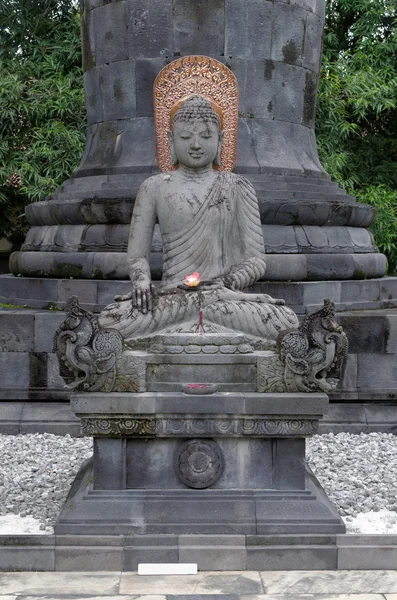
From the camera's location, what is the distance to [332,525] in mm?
5633

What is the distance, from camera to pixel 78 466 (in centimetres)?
727

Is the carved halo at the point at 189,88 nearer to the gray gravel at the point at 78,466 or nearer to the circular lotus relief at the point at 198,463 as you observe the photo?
the circular lotus relief at the point at 198,463

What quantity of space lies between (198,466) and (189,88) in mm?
2985

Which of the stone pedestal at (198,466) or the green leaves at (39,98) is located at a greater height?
the green leaves at (39,98)

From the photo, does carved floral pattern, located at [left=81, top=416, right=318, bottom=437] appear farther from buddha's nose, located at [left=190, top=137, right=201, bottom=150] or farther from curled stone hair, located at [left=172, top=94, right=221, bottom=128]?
curled stone hair, located at [left=172, top=94, right=221, bottom=128]

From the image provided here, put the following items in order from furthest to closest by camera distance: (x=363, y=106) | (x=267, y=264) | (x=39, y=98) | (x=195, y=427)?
(x=363, y=106) < (x=39, y=98) < (x=267, y=264) < (x=195, y=427)

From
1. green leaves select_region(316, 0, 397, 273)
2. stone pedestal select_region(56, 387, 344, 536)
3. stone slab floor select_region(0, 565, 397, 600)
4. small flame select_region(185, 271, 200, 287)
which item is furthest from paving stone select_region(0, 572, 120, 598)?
green leaves select_region(316, 0, 397, 273)

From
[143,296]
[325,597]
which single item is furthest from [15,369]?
[325,597]

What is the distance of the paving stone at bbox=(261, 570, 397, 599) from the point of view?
5129 mm

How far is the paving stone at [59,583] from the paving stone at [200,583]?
3.8 inches

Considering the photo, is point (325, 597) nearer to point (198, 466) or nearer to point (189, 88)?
point (198, 466)

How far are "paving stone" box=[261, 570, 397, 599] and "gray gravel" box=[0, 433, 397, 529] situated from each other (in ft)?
2.46

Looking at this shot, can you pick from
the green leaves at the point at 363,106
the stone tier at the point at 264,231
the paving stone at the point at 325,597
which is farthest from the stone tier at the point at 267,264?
the green leaves at the point at 363,106

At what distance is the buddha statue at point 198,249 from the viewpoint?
20.2 ft
